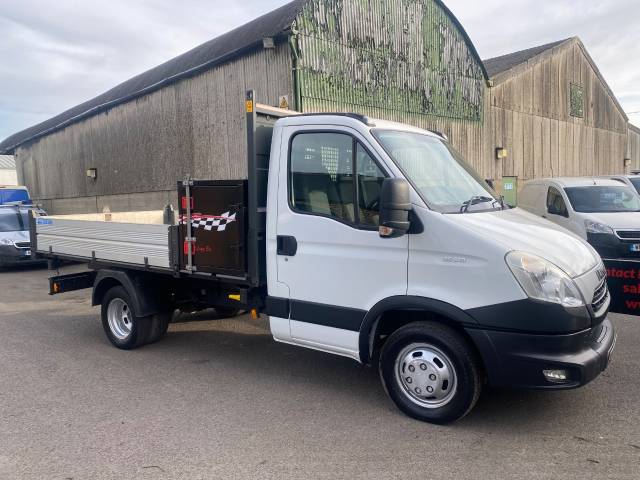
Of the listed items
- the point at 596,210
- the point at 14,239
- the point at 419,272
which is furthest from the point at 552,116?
the point at 419,272

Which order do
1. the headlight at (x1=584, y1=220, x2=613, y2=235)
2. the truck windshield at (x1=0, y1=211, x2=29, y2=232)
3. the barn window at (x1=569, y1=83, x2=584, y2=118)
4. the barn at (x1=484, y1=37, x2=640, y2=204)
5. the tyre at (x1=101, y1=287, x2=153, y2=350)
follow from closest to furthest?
the tyre at (x1=101, y1=287, x2=153, y2=350)
the headlight at (x1=584, y1=220, x2=613, y2=235)
the truck windshield at (x1=0, y1=211, x2=29, y2=232)
the barn at (x1=484, y1=37, x2=640, y2=204)
the barn window at (x1=569, y1=83, x2=584, y2=118)

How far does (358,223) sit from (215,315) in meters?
4.34

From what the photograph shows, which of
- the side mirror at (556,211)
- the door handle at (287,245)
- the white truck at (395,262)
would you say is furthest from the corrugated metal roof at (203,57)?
the door handle at (287,245)

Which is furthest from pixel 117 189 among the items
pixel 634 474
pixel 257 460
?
pixel 634 474

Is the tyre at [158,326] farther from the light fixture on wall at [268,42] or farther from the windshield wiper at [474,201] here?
the light fixture on wall at [268,42]

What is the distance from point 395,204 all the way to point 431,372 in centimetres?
134

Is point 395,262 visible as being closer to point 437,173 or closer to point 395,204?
point 395,204

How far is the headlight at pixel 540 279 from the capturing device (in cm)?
365

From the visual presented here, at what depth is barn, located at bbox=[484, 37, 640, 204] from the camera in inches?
728

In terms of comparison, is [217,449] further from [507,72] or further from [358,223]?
[507,72]

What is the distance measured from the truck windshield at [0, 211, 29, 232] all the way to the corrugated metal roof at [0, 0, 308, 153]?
484cm

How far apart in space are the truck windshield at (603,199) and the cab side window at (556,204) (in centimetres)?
16

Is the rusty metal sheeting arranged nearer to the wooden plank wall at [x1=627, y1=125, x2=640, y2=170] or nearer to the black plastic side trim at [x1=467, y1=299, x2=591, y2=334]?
the black plastic side trim at [x1=467, y1=299, x2=591, y2=334]

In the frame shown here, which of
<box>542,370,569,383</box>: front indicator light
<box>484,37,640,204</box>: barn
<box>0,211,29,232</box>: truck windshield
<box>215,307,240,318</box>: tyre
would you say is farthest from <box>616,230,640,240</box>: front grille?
<box>0,211,29,232</box>: truck windshield
